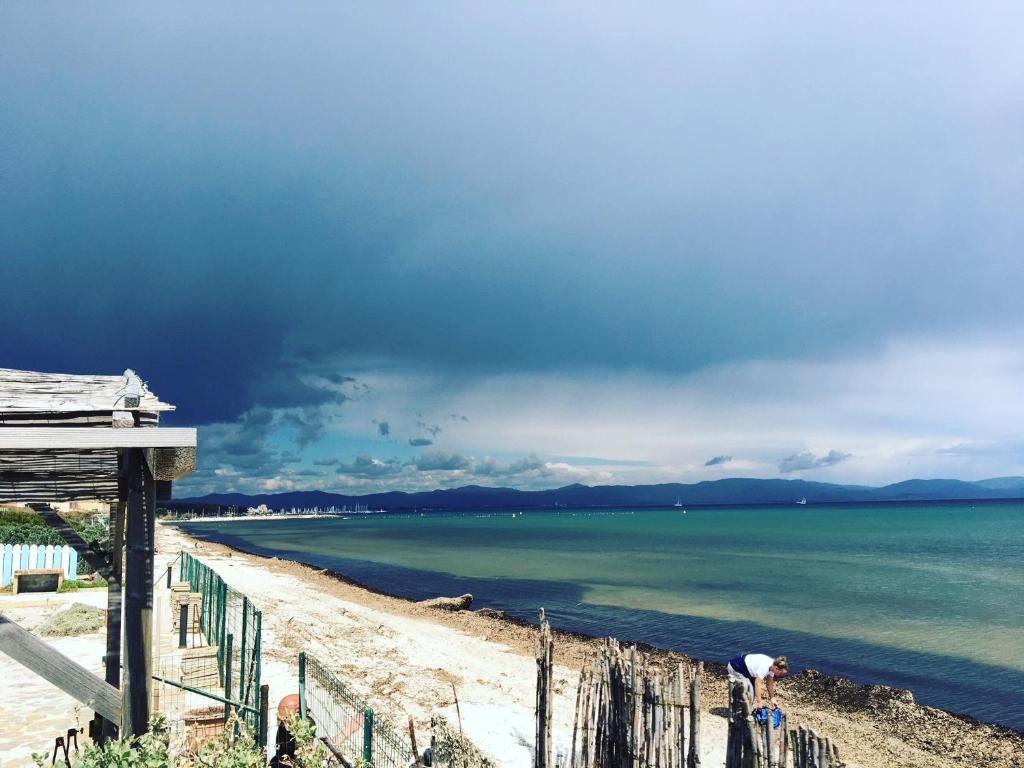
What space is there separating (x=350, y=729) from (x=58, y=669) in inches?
197

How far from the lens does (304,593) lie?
3003 centimetres

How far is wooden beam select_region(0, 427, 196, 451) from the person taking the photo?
3.52 metres

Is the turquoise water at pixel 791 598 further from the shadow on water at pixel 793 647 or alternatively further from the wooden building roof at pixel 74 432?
the wooden building roof at pixel 74 432

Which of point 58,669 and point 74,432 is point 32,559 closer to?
point 58,669

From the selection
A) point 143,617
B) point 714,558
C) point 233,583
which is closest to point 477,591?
point 233,583

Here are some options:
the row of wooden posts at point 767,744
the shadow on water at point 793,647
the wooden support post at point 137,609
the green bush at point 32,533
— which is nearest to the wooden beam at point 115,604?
the wooden support post at point 137,609

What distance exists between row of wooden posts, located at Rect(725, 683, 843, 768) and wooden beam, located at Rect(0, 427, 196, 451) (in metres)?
5.25

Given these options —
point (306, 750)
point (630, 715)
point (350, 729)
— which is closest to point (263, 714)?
point (350, 729)

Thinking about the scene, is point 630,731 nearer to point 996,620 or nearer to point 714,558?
point 996,620

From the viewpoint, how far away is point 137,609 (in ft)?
13.7

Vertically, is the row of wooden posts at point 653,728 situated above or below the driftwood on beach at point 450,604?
above

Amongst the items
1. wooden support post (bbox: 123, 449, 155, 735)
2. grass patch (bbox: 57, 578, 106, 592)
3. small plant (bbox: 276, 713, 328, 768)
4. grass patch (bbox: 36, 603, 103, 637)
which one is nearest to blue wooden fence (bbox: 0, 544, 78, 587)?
grass patch (bbox: 57, 578, 106, 592)

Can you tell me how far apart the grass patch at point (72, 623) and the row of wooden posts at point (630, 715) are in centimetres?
1067

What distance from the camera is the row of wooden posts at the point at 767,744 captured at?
5.76 meters
